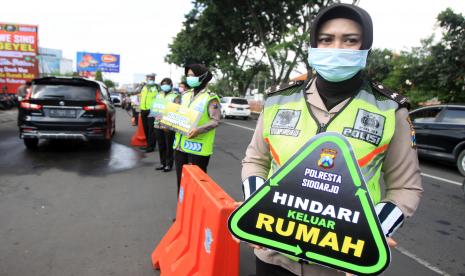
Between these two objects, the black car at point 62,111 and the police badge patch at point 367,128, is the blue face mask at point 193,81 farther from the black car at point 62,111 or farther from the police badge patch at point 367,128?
the black car at point 62,111

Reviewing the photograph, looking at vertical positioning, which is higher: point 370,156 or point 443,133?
point 370,156

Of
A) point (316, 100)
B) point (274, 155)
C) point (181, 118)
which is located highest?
point (316, 100)

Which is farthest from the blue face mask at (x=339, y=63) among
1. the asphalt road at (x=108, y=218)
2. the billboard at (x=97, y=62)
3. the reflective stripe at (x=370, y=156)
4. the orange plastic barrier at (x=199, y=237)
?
the billboard at (x=97, y=62)

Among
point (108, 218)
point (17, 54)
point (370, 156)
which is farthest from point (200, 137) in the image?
point (17, 54)

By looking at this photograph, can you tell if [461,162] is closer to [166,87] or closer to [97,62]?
[166,87]

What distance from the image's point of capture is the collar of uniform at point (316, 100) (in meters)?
1.53

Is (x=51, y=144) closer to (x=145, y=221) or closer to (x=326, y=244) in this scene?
(x=145, y=221)

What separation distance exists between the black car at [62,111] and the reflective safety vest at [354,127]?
7347 mm

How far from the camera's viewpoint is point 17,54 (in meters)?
24.8

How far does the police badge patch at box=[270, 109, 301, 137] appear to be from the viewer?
153cm

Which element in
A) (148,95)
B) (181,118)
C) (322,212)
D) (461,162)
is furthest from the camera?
(148,95)

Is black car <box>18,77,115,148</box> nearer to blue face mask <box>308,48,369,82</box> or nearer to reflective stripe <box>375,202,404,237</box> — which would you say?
blue face mask <box>308,48,369,82</box>

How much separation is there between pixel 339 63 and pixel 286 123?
1.08ft

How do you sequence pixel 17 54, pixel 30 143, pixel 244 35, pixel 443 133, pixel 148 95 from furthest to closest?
pixel 244 35, pixel 17 54, pixel 148 95, pixel 443 133, pixel 30 143
